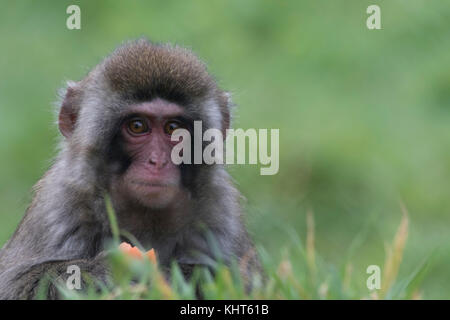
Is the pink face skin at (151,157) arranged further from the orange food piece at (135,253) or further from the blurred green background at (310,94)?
the blurred green background at (310,94)

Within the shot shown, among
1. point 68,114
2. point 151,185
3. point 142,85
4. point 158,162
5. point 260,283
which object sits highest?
point 142,85

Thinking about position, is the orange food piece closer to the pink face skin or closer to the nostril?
the pink face skin

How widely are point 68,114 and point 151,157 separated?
3.44 feet

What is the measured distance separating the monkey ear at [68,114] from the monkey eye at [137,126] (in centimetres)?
59

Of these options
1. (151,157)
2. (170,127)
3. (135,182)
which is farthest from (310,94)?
(135,182)

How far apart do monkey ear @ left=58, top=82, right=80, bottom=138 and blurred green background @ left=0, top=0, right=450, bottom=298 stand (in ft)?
17.0

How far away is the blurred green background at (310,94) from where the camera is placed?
14.3 m

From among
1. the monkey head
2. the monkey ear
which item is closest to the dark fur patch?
the monkey head

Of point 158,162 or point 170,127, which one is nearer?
point 158,162

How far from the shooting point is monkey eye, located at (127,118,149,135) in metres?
8.05

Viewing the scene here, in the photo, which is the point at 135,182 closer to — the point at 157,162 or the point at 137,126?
the point at 157,162

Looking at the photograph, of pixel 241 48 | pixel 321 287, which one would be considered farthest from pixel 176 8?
pixel 321 287

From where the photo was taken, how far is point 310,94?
51.2 feet

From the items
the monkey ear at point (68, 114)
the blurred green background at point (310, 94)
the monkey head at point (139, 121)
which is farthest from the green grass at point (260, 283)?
the blurred green background at point (310, 94)
